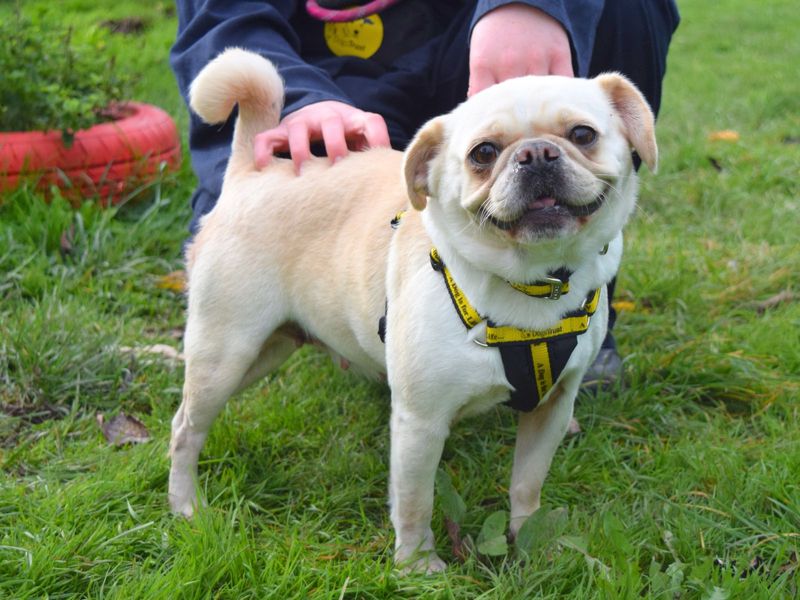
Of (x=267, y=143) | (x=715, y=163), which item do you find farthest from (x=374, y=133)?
(x=715, y=163)

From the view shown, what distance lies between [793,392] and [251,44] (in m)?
1.96

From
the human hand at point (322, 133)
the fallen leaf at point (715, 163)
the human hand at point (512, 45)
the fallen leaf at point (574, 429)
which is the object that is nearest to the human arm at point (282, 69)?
the human hand at point (322, 133)

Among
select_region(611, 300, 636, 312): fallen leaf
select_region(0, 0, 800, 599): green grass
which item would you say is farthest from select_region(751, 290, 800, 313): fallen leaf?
select_region(611, 300, 636, 312): fallen leaf

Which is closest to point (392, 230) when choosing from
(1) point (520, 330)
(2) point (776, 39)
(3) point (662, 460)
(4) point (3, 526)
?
(1) point (520, 330)

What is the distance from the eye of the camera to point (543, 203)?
1.84m

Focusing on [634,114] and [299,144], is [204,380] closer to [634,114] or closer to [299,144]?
[299,144]

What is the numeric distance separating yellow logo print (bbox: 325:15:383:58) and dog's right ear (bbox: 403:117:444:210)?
1218 mm

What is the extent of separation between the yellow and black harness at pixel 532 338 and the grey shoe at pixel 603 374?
2.82 feet

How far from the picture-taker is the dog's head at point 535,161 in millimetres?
1825

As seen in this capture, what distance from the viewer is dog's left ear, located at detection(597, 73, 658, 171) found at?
1.97m

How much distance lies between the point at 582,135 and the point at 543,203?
183 mm

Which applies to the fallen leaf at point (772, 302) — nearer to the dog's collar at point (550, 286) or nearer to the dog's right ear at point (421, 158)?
the dog's collar at point (550, 286)

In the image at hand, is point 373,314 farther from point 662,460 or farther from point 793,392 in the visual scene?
point 793,392

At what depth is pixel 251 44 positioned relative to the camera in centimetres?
287
